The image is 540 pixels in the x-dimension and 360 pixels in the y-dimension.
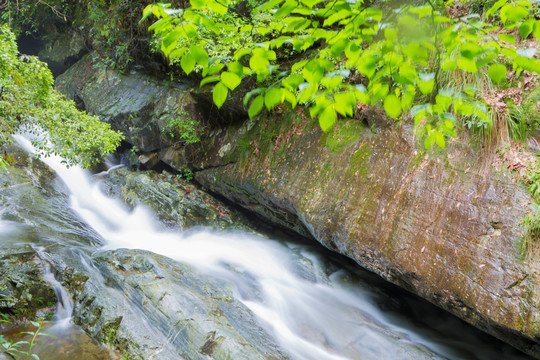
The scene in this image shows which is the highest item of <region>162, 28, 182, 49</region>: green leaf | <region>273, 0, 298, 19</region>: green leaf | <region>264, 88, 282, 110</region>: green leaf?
<region>273, 0, 298, 19</region>: green leaf

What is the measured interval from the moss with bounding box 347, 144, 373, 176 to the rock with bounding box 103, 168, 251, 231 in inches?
124

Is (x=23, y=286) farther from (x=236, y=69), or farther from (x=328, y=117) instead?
(x=328, y=117)

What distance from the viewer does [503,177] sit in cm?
414

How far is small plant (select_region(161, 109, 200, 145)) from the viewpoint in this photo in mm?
7973

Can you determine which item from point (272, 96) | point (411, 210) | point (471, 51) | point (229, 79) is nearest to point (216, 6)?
point (229, 79)

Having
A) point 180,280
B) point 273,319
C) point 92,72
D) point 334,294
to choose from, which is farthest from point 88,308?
point 92,72

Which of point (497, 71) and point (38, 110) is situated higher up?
point (497, 71)

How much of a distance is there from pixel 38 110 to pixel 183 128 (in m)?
3.17

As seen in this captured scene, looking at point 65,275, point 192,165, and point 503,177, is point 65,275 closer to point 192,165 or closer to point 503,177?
point 192,165

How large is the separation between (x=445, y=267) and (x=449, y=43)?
3.68 metres

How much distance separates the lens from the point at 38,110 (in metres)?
5.43

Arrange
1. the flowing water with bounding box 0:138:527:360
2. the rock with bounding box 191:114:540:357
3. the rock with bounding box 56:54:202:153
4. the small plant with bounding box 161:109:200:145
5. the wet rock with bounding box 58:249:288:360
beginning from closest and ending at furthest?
1. the wet rock with bounding box 58:249:288:360
2. the rock with bounding box 191:114:540:357
3. the flowing water with bounding box 0:138:527:360
4. the small plant with bounding box 161:109:200:145
5. the rock with bounding box 56:54:202:153

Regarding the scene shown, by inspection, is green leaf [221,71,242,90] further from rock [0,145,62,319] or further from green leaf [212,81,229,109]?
rock [0,145,62,319]

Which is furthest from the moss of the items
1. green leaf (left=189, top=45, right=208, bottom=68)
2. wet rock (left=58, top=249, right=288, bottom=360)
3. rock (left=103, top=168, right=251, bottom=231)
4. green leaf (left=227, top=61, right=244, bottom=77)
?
green leaf (left=189, top=45, right=208, bottom=68)
